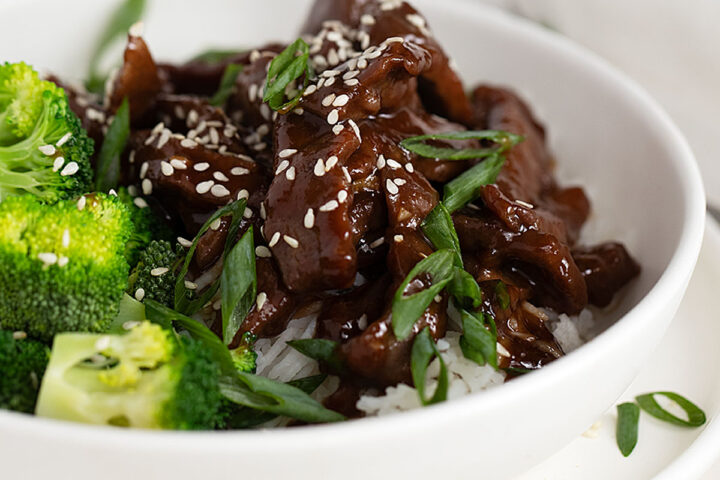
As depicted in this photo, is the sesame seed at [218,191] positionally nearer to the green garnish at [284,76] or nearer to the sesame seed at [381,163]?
the green garnish at [284,76]

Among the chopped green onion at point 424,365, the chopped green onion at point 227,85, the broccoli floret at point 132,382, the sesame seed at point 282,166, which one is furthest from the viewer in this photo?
the chopped green onion at point 227,85

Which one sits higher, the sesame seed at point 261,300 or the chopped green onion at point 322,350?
the sesame seed at point 261,300

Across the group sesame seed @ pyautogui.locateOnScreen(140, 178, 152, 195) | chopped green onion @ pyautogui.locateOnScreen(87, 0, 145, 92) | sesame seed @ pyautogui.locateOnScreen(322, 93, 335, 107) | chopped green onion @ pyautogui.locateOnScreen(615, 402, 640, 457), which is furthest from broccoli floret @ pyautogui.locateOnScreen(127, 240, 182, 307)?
chopped green onion @ pyautogui.locateOnScreen(87, 0, 145, 92)

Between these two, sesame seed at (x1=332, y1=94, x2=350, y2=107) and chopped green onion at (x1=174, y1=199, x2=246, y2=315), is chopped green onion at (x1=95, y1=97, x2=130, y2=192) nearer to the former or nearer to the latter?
chopped green onion at (x1=174, y1=199, x2=246, y2=315)

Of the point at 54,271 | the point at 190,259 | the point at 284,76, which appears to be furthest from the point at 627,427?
the point at 54,271

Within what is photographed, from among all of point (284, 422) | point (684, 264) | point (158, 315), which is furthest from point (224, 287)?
point (684, 264)

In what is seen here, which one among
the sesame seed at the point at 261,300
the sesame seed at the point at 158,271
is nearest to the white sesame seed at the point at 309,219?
the sesame seed at the point at 261,300
